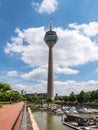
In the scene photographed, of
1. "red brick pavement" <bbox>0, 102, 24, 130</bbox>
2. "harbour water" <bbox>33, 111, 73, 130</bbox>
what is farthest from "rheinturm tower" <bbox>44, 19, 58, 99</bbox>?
"red brick pavement" <bbox>0, 102, 24, 130</bbox>

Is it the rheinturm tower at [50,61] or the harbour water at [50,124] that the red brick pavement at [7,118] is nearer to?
the harbour water at [50,124]

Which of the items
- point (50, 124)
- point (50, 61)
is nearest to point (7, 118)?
point (50, 124)

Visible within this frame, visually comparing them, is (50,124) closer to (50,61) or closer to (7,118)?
(7,118)

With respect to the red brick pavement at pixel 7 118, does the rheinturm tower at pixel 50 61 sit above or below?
above

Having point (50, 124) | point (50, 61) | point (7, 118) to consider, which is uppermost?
point (50, 61)

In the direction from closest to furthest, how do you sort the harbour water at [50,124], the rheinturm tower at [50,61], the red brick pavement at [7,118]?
the red brick pavement at [7,118] < the harbour water at [50,124] < the rheinturm tower at [50,61]

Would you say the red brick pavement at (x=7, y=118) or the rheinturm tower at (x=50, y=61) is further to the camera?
the rheinturm tower at (x=50, y=61)

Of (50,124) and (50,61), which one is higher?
(50,61)

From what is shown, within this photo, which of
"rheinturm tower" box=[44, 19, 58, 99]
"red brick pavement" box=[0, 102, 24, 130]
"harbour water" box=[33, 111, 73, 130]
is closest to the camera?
"red brick pavement" box=[0, 102, 24, 130]

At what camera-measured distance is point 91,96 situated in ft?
371

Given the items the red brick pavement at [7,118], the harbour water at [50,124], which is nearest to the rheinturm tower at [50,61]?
the harbour water at [50,124]

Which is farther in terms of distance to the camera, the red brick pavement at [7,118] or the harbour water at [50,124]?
the harbour water at [50,124]

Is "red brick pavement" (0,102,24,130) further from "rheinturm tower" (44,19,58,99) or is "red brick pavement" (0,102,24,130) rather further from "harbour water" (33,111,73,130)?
"rheinturm tower" (44,19,58,99)

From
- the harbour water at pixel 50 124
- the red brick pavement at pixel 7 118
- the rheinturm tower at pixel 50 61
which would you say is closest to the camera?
the red brick pavement at pixel 7 118
